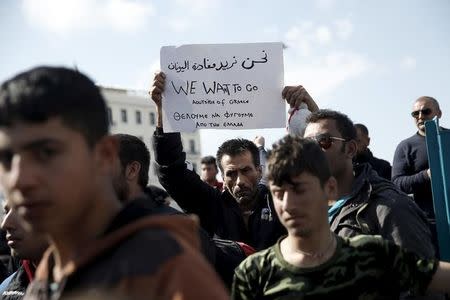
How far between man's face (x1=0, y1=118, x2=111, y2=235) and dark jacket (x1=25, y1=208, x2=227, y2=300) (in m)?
0.09

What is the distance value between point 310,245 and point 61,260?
Answer: 1.49m

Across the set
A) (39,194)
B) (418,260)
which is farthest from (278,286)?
(39,194)

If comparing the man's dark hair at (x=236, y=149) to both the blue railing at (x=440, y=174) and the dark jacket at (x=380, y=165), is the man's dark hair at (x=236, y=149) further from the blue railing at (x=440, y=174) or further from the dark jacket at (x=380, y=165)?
the blue railing at (x=440, y=174)

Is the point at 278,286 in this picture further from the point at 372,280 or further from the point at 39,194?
the point at 39,194

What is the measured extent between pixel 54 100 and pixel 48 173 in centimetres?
16

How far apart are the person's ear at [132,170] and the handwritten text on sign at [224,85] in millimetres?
632

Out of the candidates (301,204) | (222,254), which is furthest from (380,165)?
(301,204)

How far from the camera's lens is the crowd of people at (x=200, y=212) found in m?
1.44

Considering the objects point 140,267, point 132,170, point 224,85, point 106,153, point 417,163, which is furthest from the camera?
point 417,163

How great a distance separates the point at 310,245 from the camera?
2891 millimetres

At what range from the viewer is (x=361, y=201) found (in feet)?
12.0

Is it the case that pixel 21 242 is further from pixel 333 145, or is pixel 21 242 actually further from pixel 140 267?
pixel 140 267

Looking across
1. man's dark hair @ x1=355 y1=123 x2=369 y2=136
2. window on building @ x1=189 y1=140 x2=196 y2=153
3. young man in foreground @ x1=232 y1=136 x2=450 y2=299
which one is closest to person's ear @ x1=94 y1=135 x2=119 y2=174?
young man in foreground @ x1=232 y1=136 x2=450 y2=299

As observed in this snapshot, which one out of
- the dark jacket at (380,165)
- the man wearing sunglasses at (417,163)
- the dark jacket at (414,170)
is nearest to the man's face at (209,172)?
the dark jacket at (380,165)
